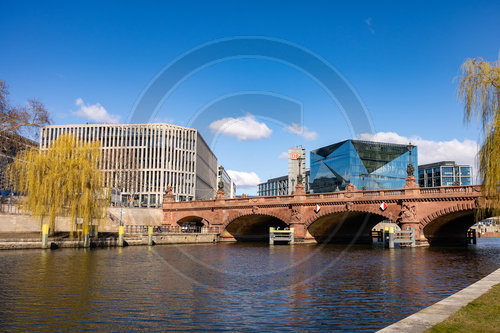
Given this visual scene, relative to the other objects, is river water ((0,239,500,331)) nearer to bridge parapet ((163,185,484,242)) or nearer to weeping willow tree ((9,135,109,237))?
weeping willow tree ((9,135,109,237))

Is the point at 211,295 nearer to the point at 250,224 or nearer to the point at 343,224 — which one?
the point at 343,224

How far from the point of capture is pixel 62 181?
43531 mm

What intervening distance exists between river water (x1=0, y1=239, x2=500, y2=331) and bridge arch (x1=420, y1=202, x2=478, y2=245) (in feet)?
68.2

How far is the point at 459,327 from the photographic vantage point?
390 inches

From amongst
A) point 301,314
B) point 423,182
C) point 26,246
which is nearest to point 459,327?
point 301,314

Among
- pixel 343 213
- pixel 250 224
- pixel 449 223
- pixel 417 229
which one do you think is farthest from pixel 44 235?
pixel 449 223

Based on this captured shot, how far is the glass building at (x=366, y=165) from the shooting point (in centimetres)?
12962

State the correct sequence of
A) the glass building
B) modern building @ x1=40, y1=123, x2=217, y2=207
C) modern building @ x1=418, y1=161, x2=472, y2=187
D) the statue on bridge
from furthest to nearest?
modern building @ x1=418, y1=161, x2=472, y2=187 < the glass building < modern building @ x1=40, y1=123, x2=217, y2=207 < the statue on bridge

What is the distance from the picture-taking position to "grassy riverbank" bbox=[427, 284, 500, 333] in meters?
9.86

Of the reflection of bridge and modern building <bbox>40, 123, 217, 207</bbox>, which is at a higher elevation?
modern building <bbox>40, 123, 217, 207</bbox>

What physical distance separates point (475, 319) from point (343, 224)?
60940 mm

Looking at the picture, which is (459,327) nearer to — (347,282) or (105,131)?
(347,282)

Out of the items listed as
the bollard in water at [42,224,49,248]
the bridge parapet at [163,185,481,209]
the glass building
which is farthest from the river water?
the glass building

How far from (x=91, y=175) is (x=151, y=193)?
78526 millimetres
